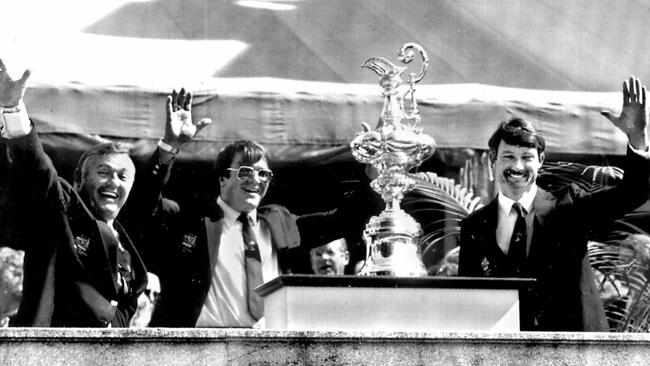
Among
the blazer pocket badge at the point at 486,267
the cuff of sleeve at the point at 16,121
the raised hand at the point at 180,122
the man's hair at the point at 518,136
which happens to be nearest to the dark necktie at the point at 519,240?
the blazer pocket badge at the point at 486,267

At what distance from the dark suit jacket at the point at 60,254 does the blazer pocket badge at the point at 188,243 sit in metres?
0.33

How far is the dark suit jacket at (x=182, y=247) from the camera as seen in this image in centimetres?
848

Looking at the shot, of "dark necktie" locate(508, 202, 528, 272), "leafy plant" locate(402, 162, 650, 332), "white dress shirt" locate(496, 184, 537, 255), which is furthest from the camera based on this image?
"leafy plant" locate(402, 162, 650, 332)

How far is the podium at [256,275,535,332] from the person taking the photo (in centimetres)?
593

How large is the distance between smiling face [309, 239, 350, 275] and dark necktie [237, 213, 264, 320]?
541mm

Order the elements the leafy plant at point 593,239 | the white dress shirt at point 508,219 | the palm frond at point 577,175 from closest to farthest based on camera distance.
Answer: the white dress shirt at point 508,219 → the leafy plant at point 593,239 → the palm frond at point 577,175

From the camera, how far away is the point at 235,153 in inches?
348

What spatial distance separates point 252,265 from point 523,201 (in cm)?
172

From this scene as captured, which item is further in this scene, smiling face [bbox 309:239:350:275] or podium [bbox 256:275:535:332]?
smiling face [bbox 309:239:350:275]

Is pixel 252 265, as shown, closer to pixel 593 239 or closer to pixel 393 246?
pixel 393 246

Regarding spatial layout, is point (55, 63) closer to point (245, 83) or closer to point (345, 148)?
point (245, 83)

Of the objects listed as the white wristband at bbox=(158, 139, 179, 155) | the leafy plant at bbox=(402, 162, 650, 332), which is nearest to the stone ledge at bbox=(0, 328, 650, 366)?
the white wristband at bbox=(158, 139, 179, 155)

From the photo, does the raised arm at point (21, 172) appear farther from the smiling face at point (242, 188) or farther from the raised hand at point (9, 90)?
the smiling face at point (242, 188)

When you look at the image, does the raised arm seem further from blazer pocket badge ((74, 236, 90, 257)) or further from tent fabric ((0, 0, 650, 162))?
tent fabric ((0, 0, 650, 162))
